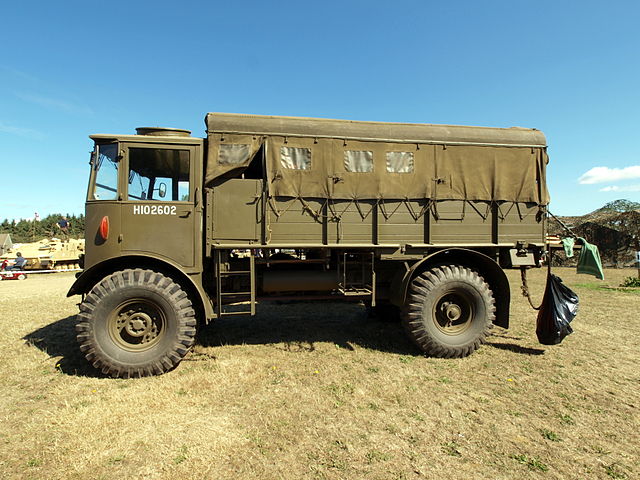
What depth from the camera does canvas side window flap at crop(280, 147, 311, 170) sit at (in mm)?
Answer: 4844

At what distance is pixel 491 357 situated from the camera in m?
4.91

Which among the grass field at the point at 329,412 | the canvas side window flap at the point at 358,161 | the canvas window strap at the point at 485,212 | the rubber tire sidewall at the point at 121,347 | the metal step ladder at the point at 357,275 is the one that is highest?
the canvas side window flap at the point at 358,161

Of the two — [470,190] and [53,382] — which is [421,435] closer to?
[470,190]

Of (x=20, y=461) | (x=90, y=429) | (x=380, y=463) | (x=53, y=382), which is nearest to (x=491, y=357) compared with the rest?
(x=380, y=463)

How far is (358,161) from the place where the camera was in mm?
5000

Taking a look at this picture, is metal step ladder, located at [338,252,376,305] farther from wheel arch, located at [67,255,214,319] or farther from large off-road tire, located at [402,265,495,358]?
wheel arch, located at [67,255,214,319]

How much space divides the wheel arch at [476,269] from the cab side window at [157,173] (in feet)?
10.7

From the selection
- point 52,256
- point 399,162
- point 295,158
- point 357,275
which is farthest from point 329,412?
point 52,256

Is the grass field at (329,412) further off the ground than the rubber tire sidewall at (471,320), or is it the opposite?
the rubber tire sidewall at (471,320)

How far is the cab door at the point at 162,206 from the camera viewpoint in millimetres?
4516

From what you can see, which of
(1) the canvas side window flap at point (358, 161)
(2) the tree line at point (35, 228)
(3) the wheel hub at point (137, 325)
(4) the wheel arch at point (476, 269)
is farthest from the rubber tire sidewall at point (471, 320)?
(2) the tree line at point (35, 228)

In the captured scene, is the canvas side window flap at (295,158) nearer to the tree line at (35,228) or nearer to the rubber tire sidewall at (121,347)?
the rubber tire sidewall at (121,347)

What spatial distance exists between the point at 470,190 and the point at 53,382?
6068mm

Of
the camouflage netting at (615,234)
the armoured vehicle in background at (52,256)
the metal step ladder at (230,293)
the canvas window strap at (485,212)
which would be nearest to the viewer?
the metal step ladder at (230,293)
